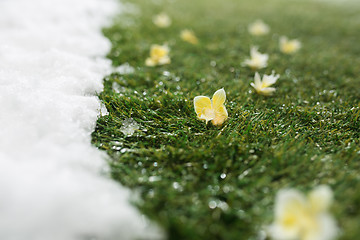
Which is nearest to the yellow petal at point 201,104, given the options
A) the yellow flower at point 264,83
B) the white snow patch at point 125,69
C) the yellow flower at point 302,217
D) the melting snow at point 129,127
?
the melting snow at point 129,127

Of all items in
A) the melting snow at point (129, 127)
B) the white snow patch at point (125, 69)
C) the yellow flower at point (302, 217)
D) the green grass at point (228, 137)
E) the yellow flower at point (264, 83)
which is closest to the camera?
the yellow flower at point (302, 217)

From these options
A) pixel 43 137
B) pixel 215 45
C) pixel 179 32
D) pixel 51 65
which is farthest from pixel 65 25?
pixel 43 137

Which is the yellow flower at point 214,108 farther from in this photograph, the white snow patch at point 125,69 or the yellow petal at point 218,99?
the white snow patch at point 125,69

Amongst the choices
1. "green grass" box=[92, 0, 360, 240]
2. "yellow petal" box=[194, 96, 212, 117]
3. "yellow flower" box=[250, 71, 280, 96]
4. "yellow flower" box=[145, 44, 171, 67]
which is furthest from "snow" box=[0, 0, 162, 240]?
"yellow flower" box=[250, 71, 280, 96]

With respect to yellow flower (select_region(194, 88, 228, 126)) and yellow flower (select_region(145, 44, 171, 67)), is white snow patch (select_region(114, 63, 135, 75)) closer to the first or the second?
yellow flower (select_region(145, 44, 171, 67))

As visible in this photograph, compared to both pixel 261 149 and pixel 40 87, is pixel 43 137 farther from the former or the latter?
pixel 261 149

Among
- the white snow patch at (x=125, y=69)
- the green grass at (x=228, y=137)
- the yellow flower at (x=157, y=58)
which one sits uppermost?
the yellow flower at (x=157, y=58)
